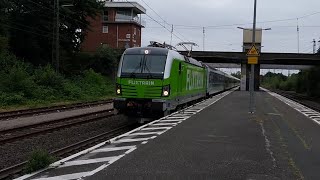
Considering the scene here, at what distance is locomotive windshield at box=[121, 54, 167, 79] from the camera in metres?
19.3

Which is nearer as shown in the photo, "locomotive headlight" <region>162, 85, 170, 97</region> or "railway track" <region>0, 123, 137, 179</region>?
"railway track" <region>0, 123, 137, 179</region>

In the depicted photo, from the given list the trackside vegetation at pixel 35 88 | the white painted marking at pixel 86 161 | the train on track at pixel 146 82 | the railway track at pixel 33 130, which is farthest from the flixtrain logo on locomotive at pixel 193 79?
the white painted marking at pixel 86 161

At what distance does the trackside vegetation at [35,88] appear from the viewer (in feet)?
106

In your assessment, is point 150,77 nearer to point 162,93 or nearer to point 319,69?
point 162,93

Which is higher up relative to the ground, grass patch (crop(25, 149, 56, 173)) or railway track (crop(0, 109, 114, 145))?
grass patch (crop(25, 149, 56, 173))

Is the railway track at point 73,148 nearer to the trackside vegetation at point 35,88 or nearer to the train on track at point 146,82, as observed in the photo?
the train on track at point 146,82

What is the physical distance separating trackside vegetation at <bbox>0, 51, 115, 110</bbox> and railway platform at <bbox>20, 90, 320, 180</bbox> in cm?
1803

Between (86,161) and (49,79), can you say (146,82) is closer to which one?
(86,161)

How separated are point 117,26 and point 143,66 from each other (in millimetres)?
75697

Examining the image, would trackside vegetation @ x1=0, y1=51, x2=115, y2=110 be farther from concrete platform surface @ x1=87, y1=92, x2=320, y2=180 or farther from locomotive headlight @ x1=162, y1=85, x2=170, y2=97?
concrete platform surface @ x1=87, y1=92, x2=320, y2=180

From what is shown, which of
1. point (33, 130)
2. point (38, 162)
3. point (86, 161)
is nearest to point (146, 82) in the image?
point (33, 130)

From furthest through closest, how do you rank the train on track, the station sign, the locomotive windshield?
the station sign, the locomotive windshield, the train on track

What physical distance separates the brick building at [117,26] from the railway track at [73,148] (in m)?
73.6

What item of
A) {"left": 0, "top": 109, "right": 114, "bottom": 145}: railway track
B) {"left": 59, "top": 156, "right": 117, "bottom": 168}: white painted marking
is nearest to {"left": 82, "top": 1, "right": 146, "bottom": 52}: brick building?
{"left": 0, "top": 109, "right": 114, "bottom": 145}: railway track
